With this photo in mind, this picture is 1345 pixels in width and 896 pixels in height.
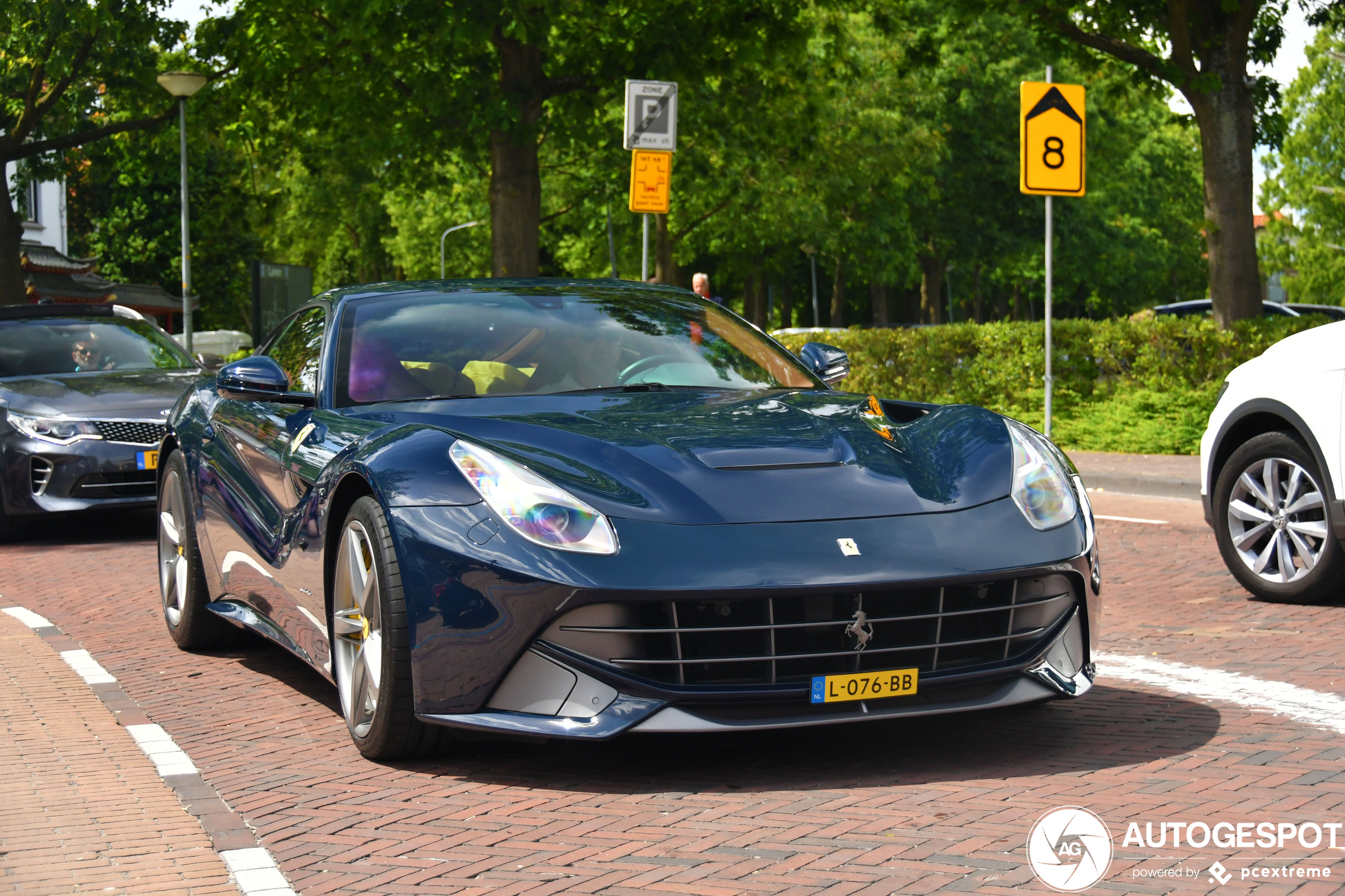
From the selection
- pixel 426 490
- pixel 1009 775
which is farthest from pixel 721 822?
pixel 426 490

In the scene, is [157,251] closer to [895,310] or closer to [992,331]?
[895,310]

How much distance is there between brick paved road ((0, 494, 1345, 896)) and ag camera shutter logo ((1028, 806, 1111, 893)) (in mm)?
45

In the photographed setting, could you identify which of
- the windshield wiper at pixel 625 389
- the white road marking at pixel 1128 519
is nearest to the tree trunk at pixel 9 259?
the white road marking at pixel 1128 519

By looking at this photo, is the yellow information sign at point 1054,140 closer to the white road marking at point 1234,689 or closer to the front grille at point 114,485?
the front grille at point 114,485

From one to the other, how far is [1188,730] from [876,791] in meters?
1.19

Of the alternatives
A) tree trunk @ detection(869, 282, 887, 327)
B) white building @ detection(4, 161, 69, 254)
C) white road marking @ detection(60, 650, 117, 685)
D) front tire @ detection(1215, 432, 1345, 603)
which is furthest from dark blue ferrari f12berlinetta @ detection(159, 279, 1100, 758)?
white building @ detection(4, 161, 69, 254)

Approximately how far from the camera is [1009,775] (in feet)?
14.1

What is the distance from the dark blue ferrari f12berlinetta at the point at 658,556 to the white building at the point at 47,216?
46.0 metres

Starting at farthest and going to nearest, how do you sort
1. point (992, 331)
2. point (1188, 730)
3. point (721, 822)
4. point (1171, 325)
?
point (992, 331), point (1171, 325), point (1188, 730), point (721, 822)

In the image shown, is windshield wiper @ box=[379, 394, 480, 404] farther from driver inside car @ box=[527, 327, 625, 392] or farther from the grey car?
the grey car

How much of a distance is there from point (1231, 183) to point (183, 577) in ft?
40.7

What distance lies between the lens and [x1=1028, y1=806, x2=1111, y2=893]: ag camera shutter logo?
3406 millimetres

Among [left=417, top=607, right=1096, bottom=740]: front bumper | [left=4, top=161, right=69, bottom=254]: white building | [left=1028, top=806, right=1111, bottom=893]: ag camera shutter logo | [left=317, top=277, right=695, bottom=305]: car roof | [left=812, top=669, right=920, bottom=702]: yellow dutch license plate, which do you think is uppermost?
[left=4, top=161, right=69, bottom=254]: white building

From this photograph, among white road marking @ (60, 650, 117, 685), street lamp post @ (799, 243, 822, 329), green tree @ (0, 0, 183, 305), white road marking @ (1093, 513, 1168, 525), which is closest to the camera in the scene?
white road marking @ (60, 650, 117, 685)
